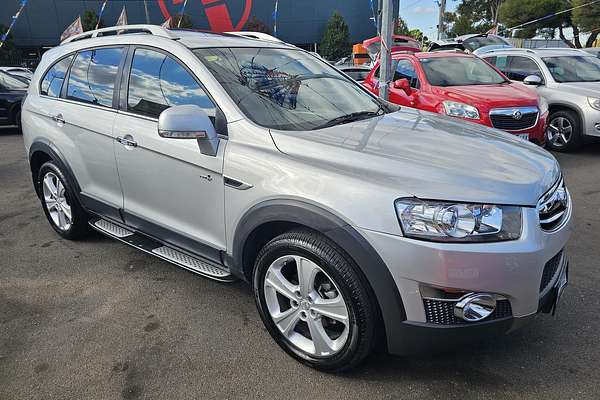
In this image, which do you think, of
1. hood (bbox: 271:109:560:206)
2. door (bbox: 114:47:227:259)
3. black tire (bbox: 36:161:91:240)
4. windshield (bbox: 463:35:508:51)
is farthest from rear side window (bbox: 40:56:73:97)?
windshield (bbox: 463:35:508:51)

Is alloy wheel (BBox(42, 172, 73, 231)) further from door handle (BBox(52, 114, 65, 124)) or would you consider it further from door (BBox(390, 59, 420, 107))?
door (BBox(390, 59, 420, 107))

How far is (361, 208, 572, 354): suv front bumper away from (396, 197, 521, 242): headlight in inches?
1.3

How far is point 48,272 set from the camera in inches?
144

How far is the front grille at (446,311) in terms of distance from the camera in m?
2.04

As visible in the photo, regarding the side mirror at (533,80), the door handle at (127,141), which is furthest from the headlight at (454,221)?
the side mirror at (533,80)

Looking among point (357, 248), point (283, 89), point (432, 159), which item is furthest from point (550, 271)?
point (283, 89)

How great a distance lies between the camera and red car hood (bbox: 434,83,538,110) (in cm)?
639

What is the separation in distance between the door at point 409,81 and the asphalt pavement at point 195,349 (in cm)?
390

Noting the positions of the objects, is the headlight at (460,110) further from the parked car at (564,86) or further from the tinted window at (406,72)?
the parked car at (564,86)

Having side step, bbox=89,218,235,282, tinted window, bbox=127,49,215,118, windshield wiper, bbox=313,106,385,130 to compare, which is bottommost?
side step, bbox=89,218,235,282

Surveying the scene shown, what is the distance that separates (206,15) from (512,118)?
3684cm

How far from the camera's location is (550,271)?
88.0 inches

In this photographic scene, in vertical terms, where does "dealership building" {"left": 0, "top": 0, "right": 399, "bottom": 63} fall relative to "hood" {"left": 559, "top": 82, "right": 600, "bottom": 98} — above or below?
above

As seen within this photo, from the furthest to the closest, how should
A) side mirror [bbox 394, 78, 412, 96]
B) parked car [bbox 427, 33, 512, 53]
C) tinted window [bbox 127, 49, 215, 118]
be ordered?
parked car [bbox 427, 33, 512, 53] < side mirror [bbox 394, 78, 412, 96] < tinted window [bbox 127, 49, 215, 118]
